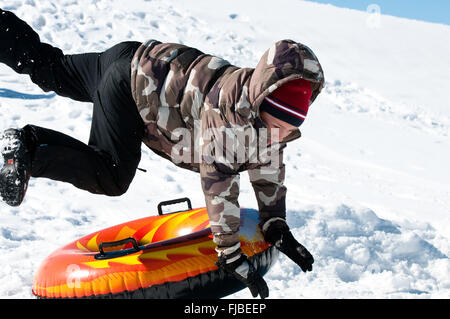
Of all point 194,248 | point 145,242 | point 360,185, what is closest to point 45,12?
point 360,185

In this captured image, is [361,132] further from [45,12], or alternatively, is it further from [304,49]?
[304,49]

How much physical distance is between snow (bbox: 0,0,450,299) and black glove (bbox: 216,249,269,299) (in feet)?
2.16

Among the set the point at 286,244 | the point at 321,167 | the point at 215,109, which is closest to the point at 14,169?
the point at 215,109

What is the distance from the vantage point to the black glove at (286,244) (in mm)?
3002

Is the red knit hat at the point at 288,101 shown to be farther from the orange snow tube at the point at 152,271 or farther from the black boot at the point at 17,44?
the black boot at the point at 17,44

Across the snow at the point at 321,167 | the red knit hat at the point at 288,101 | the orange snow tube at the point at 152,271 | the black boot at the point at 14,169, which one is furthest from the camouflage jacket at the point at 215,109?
the snow at the point at 321,167

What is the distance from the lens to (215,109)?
250 cm

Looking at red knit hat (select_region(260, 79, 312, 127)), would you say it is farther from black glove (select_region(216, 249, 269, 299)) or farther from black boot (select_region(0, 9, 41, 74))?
black boot (select_region(0, 9, 41, 74))

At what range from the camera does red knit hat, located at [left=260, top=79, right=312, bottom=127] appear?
7.82 feet

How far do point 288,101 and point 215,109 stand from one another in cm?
35

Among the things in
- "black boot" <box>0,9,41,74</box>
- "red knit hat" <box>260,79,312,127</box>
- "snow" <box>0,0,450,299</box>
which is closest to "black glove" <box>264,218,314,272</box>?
"snow" <box>0,0,450,299</box>

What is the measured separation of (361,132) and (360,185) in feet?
9.41

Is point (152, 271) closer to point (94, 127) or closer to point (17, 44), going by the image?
point (94, 127)

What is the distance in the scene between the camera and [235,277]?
2771 millimetres
